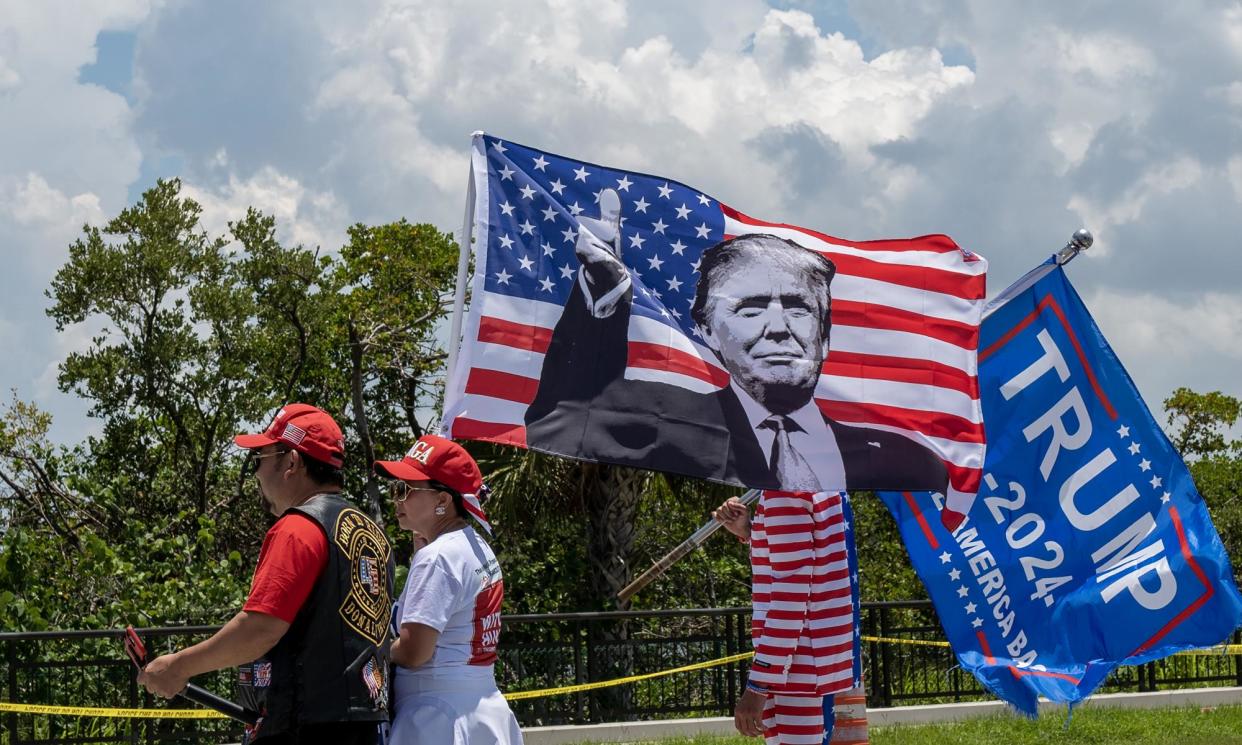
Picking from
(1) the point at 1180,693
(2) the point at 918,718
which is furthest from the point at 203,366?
(1) the point at 1180,693

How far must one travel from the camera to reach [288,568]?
13.6ft

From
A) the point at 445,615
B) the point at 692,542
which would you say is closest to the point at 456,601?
the point at 445,615

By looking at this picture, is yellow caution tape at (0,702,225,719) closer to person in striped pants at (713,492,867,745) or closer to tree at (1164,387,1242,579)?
person in striped pants at (713,492,867,745)

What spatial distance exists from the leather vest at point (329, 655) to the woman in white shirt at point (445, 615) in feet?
0.81

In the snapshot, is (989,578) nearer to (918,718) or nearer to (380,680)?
(380,680)

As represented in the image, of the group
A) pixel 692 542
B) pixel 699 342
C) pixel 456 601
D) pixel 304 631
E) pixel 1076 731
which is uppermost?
pixel 699 342

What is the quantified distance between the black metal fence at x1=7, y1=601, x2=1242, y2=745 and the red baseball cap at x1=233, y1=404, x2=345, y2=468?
6.47m

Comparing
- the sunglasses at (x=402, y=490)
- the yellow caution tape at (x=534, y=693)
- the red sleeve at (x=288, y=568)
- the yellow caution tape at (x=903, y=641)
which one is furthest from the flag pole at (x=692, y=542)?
the yellow caution tape at (x=903, y=641)

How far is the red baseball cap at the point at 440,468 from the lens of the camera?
4820 mm

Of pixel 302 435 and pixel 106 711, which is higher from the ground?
pixel 302 435

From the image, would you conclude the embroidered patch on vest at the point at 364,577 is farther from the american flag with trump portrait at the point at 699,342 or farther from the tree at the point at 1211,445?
the tree at the point at 1211,445

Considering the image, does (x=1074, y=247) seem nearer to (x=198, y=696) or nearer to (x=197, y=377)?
(x=198, y=696)

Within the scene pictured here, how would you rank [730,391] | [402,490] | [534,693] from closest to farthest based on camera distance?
[402,490]
[730,391]
[534,693]

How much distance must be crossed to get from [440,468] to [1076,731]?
8.06 m
